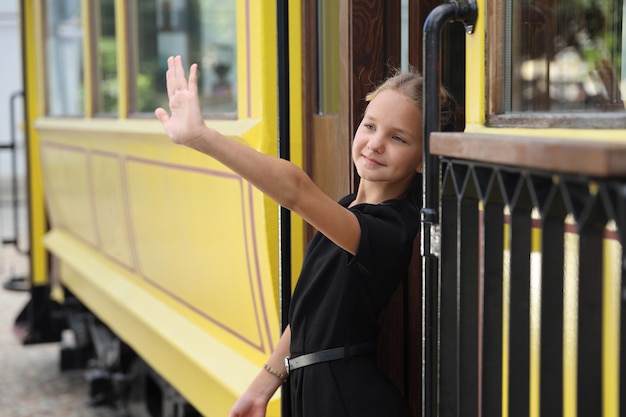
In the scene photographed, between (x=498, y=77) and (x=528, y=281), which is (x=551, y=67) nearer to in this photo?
(x=498, y=77)

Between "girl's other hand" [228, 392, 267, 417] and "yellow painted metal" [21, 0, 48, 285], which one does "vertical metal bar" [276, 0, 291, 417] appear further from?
"yellow painted metal" [21, 0, 48, 285]

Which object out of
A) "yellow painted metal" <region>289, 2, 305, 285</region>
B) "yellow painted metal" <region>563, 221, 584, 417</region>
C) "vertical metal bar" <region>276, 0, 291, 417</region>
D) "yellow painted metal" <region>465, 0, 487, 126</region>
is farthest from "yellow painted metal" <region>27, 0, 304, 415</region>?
"yellow painted metal" <region>563, 221, 584, 417</region>

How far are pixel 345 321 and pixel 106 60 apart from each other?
9.91ft

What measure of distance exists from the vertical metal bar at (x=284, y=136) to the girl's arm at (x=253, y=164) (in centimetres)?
37

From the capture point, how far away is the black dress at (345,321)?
79.0 inches

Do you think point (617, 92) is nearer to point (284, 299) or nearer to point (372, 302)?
point (372, 302)

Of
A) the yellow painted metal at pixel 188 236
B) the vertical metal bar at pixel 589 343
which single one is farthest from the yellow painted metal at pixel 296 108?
Result: the vertical metal bar at pixel 589 343

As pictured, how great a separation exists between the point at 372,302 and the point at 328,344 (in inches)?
4.7

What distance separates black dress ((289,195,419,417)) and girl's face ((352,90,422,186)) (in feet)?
0.21

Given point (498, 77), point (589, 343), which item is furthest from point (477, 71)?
point (589, 343)

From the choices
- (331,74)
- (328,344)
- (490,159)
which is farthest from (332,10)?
(490,159)

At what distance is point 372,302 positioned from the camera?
6.77 feet

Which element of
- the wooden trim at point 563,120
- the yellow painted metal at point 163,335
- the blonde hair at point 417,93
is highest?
the blonde hair at point 417,93

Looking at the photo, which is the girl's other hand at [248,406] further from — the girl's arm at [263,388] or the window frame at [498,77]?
the window frame at [498,77]
